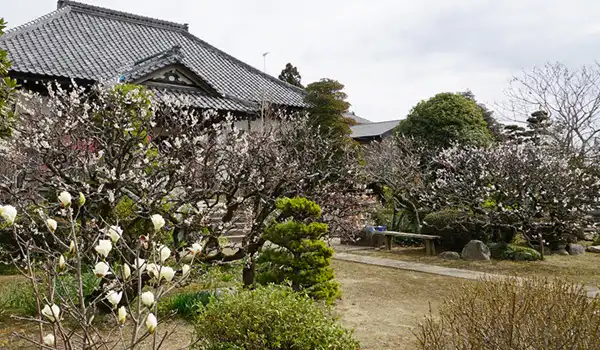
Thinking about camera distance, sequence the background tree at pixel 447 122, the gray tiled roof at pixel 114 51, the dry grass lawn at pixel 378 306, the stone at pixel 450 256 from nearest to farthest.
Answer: the dry grass lawn at pixel 378 306
the stone at pixel 450 256
the gray tiled roof at pixel 114 51
the background tree at pixel 447 122

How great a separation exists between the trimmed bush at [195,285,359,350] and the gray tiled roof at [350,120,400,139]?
25686 millimetres

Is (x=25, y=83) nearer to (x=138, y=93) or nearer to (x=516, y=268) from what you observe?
(x=138, y=93)

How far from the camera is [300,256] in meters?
6.63

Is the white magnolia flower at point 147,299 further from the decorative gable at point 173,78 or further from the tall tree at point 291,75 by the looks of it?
the tall tree at point 291,75

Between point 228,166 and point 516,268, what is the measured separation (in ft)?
20.4

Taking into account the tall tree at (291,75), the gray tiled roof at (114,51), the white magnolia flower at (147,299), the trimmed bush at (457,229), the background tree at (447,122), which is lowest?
the trimmed bush at (457,229)

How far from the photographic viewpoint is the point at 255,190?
22.8 ft

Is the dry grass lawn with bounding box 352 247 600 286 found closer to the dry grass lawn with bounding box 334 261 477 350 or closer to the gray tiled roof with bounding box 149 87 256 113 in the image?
the dry grass lawn with bounding box 334 261 477 350

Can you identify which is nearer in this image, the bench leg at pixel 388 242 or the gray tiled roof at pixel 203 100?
the bench leg at pixel 388 242

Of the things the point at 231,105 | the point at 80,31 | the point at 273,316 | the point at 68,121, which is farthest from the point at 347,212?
the point at 80,31

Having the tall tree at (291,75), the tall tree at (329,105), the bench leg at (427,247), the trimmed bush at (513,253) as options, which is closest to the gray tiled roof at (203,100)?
the tall tree at (329,105)

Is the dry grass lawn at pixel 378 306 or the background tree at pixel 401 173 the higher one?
the background tree at pixel 401 173

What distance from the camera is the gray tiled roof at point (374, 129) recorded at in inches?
1192

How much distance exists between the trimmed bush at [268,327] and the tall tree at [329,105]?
14.5 m
